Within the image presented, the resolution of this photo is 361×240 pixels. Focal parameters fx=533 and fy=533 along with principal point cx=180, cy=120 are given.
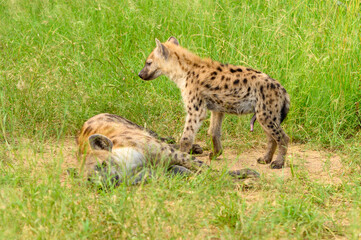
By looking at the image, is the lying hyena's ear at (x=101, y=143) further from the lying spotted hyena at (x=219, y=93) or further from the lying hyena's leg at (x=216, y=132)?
the lying hyena's leg at (x=216, y=132)

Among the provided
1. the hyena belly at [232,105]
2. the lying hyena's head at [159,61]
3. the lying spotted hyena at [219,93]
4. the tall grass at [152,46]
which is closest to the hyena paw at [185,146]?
the lying spotted hyena at [219,93]

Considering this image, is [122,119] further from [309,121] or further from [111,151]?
[309,121]

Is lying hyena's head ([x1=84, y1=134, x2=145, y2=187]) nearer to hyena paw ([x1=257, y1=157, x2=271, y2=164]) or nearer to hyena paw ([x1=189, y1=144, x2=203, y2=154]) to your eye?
hyena paw ([x1=189, y1=144, x2=203, y2=154])

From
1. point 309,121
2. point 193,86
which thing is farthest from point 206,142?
point 309,121

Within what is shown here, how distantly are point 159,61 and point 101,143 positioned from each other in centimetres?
154

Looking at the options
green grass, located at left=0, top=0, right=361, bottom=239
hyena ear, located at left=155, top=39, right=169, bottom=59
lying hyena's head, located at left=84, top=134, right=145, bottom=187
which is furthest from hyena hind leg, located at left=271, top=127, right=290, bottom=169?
hyena ear, located at left=155, top=39, right=169, bottom=59

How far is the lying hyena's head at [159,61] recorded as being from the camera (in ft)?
17.7

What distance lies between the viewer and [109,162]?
381 centimetres

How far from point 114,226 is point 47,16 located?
4678 mm

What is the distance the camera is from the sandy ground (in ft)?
14.9

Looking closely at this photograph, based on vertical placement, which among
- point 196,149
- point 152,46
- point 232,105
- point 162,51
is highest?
point 162,51

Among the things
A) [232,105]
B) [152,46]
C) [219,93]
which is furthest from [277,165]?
[152,46]

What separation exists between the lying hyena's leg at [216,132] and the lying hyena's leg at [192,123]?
0.23 m

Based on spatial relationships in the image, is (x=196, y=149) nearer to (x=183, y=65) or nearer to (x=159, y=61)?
(x=183, y=65)
